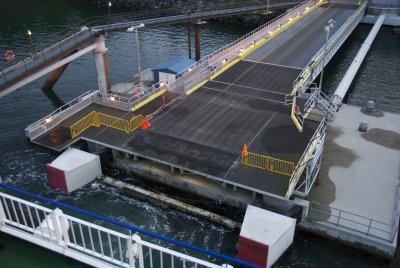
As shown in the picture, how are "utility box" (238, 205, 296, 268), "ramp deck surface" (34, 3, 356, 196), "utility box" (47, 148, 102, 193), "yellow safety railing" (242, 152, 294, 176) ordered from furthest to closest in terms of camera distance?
"utility box" (47, 148, 102, 193) < "ramp deck surface" (34, 3, 356, 196) < "yellow safety railing" (242, 152, 294, 176) < "utility box" (238, 205, 296, 268)

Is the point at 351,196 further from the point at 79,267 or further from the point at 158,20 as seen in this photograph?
the point at 158,20

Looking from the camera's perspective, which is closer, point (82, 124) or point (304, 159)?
point (304, 159)

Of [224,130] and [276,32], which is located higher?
[276,32]

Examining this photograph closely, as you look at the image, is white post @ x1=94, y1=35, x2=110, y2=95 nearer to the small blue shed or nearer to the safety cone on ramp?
the small blue shed

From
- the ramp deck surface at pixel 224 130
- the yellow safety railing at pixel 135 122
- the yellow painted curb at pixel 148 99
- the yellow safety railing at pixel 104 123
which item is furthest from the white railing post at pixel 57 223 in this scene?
the yellow painted curb at pixel 148 99

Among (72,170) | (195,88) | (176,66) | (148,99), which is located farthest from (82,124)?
(176,66)

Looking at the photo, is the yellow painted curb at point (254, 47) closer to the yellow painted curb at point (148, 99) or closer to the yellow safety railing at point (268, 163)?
the yellow painted curb at point (148, 99)

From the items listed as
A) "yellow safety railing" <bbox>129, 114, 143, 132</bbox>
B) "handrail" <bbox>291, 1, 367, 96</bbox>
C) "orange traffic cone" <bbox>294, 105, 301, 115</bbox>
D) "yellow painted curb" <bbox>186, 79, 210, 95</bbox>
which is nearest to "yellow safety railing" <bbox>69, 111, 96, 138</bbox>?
"yellow safety railing" <bbox>129, 114, 143, 132</bbox>

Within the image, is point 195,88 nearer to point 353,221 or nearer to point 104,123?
point 104,123
